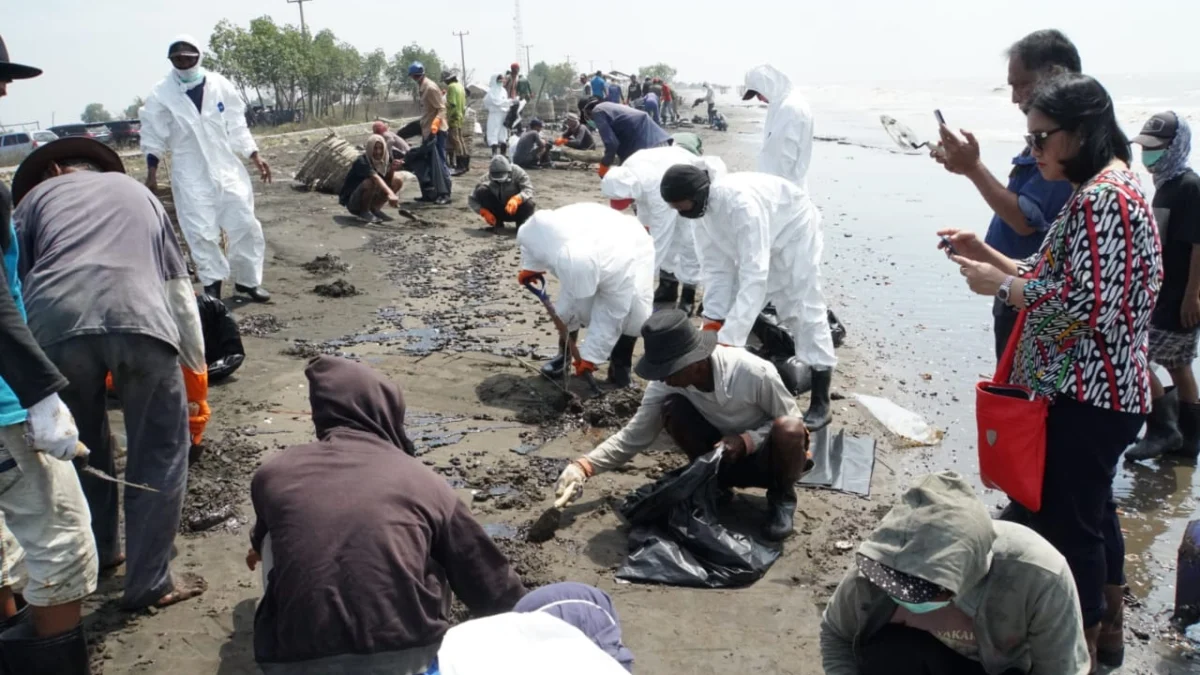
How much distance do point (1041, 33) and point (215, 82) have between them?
5647 millimetres

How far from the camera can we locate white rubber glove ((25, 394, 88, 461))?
2457 millimetres

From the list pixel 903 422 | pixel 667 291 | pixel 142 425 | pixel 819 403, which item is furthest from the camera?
pixel 667 291

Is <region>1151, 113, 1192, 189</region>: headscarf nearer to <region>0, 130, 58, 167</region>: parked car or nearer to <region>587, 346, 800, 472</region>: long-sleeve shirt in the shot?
<region>587, 346, 800, 472</region>: long-sleeve shirt

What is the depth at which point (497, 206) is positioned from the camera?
10688 mm

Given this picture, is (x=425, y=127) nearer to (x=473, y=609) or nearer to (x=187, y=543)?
(x=187, y=543)

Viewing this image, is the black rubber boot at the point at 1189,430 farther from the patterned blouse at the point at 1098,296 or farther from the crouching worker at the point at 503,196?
the crouching worker at the point at 503,196

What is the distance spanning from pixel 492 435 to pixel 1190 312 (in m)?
3.57

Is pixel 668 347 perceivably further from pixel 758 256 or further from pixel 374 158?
pixel 374 158

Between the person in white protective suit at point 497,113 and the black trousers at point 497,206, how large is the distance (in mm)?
6234

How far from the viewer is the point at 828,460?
4.66m

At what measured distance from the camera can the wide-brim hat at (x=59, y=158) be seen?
10.9 ft

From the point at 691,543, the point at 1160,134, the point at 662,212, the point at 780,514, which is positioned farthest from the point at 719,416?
the point at 662,212

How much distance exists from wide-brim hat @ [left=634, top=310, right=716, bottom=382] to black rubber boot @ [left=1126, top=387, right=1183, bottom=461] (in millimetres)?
2570

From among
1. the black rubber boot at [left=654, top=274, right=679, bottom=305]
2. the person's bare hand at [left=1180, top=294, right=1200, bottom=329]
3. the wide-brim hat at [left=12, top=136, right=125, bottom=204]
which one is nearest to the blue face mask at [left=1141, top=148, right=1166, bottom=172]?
the person's bare hand at [left=1180, top=294, right=1200, bottom=329]
